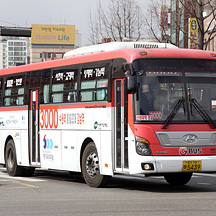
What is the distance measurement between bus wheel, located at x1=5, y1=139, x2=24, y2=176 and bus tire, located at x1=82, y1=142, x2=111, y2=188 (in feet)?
14.5

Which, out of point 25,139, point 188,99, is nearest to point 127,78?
point 188,99

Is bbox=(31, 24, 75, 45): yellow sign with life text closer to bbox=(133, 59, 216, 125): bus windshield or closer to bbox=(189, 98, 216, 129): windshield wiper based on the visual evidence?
bbox=(133, 59, 216, 125): bus windshield

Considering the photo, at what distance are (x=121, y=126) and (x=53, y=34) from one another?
18269 cm

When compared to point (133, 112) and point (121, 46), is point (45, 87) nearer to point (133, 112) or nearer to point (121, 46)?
point (121, 46)

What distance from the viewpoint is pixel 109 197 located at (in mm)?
12852

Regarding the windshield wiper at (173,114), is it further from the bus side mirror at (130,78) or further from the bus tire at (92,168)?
the bus tire at (92,168)

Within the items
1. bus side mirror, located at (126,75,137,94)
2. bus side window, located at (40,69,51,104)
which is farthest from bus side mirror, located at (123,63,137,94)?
bus side window, located at (40,69,51,104)

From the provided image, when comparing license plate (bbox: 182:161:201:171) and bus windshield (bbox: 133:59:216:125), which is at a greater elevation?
bus windshield (bbox: 133:59:216:125)

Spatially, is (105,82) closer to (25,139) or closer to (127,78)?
(127,78)

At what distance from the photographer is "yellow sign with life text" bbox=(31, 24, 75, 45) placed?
19107 centimetres

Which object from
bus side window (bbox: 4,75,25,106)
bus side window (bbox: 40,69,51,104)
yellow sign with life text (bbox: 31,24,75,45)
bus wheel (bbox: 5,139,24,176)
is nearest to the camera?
bus side window (bbox: 40,69,51,104)

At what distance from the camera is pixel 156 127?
13.6 meters

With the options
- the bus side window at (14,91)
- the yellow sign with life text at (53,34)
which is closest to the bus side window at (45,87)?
the bus side window at (14,91)

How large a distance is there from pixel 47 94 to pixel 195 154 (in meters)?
5.32
